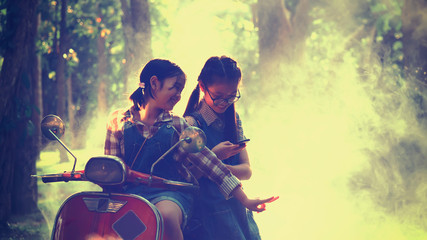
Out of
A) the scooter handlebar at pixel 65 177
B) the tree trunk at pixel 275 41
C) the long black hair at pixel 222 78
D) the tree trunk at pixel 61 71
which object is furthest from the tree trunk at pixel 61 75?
the scooter handlebar at pixel 65 177

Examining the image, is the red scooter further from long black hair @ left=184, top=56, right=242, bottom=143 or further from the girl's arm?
long black hair @ left=184, top=56, right=242, bottom=143

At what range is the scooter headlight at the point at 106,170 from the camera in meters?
2.15

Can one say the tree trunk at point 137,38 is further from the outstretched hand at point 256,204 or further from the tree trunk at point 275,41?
the outstretched hand at point 256,204

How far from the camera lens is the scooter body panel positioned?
84.4 inches

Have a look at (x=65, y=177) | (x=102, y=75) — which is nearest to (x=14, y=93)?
(x=65, y=177)

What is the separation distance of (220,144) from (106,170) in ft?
2.81

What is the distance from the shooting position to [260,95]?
10484mm

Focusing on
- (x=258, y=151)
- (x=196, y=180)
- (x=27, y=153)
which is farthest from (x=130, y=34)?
(x=196, y=180)

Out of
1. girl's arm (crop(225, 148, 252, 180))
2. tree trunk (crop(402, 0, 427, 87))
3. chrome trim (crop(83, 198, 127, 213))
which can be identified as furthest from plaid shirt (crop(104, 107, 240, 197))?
tree trunk (crop(402, 0, 427, 87))

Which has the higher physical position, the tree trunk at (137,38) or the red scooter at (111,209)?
the tree trunk at (137,38)

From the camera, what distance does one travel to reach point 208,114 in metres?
3.11

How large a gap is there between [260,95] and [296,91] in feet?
3.72

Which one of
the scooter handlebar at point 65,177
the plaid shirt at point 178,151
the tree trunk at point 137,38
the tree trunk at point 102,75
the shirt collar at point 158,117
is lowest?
the scooter handlebar at point 65,177

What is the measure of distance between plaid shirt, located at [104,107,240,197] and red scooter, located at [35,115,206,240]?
446 millimetres
